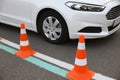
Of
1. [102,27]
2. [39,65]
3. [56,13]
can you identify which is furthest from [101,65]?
[56,13]

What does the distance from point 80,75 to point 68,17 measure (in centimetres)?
133

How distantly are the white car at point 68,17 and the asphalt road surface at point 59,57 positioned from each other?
0.95 ft

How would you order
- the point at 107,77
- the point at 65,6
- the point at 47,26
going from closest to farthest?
the point at 107,77
the point at 65,6
the point at 47,26

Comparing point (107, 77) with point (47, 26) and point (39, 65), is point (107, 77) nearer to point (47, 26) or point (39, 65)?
point (39, 65)

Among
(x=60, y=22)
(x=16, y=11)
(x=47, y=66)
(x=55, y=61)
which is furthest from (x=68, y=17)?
(x=16, y=11)

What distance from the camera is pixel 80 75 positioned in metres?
3.52

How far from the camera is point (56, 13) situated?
15.1 ft

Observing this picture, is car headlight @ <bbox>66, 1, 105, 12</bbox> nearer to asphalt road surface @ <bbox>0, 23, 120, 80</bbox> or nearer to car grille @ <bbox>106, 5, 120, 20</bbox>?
car grille @ <bbox>106, 5, 120, 20</bbox>

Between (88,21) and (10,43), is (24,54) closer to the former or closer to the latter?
(10,43)

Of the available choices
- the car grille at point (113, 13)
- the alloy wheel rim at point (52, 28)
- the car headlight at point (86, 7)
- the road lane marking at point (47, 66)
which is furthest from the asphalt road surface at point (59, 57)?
the car headlight at point (86, 7)

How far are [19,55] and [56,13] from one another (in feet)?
3.82

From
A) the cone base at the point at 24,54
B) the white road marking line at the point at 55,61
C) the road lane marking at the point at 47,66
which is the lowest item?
the road lane marking at the point at 47,66

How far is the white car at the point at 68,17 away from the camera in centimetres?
429

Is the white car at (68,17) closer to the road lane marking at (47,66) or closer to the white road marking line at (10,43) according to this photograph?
the white road marking line at (10,43)
